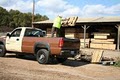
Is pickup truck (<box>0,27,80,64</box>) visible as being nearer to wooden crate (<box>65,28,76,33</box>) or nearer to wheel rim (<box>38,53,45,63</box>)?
wheel rim (<box>38,53,45,63</box>)

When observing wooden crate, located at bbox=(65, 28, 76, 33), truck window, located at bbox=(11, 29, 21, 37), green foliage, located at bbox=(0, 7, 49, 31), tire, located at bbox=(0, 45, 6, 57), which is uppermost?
green foliage, located at bbox=(0, 7, 49, 31)

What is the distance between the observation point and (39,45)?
14602 mm

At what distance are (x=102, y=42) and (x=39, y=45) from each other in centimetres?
1624

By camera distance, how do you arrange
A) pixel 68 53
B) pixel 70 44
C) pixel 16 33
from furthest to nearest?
pixel 16 33 < pixel 70 44 < pixel 68 53

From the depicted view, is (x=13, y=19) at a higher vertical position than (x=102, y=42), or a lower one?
higher

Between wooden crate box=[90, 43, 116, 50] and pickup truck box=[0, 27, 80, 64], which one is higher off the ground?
pickup truck box=[0, 27, 80, 64]

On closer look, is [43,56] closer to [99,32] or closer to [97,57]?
[97,57]

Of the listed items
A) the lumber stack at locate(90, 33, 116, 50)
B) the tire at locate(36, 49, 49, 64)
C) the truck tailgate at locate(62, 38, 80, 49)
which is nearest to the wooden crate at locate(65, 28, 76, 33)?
the lumber stack at locate(90, 33, 116, 50)

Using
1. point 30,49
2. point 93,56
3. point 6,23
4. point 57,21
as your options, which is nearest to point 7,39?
point 30,49

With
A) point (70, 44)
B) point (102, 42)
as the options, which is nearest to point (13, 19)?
point (102, 42)

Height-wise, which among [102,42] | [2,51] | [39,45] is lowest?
[2,51]

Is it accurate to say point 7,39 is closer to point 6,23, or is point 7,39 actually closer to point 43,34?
point 43,34

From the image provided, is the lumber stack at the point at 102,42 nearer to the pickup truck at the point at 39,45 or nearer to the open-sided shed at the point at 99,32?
the open-sided shed at the point at 99,32

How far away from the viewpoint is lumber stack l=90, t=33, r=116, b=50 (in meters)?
29.2
